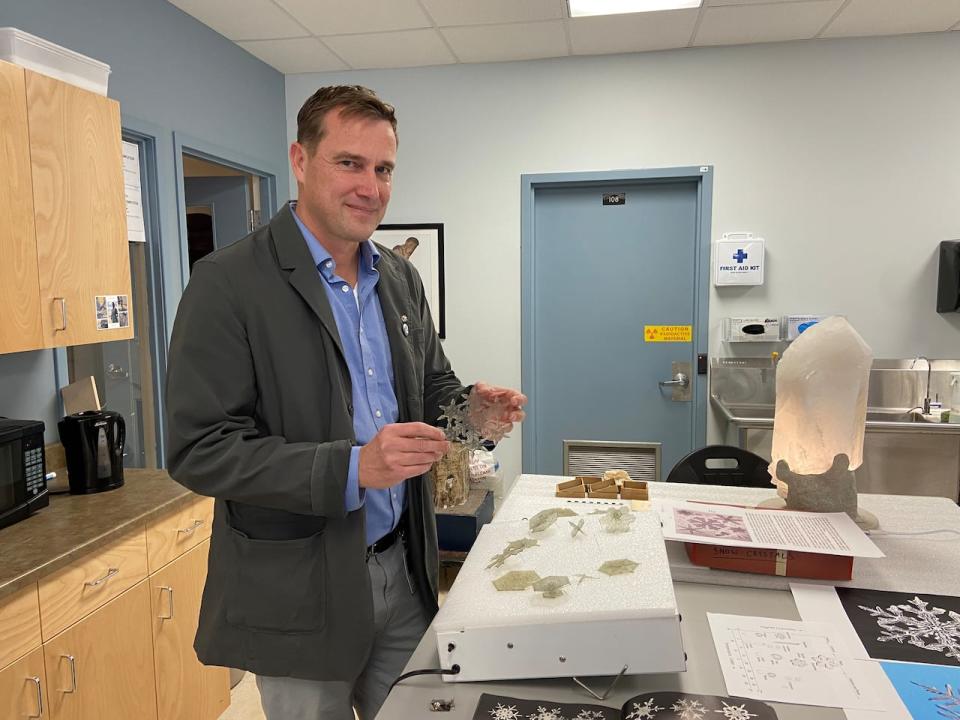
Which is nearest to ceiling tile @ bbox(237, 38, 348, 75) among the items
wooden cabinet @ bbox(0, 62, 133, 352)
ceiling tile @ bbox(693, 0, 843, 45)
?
wooden cabinet @ bbox(0, 62, 133, 352)

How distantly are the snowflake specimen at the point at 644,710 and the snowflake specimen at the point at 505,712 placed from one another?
16cm

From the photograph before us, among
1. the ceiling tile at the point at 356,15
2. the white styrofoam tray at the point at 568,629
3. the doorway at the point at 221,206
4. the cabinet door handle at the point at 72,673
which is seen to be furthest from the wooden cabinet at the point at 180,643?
the ceiling tile at the point at 356,15

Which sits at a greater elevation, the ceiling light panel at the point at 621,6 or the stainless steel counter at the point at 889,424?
the ceiling light panel at the point at 621,6

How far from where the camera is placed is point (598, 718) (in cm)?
97

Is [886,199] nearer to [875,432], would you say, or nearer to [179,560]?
[875,432]

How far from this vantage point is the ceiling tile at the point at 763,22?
3066 millimetres

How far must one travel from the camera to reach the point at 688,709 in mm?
967

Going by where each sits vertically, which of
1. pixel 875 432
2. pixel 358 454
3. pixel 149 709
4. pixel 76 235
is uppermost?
pixel 76 235

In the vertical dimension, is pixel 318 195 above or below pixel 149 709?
above

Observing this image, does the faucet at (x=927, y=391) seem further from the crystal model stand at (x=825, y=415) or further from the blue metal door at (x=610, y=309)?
the crystal model stand at (x=825, y=415)

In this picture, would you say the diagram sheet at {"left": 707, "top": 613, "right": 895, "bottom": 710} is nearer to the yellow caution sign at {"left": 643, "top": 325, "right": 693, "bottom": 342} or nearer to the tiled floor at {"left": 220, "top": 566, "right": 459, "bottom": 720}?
the tiled floor at {"left": 220, "top": 566, "right": 459, "bottom": 720}

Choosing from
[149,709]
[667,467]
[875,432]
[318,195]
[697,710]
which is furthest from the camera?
[667,467]

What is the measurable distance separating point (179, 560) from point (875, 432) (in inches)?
113

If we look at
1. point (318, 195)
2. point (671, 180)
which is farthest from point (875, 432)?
point (318, 195)
